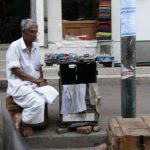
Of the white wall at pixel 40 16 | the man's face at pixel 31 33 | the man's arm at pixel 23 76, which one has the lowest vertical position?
the man's arm at pixel 23 76

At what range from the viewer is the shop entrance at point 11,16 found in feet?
41.7

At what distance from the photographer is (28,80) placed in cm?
679

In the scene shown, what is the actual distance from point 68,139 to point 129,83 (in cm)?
105

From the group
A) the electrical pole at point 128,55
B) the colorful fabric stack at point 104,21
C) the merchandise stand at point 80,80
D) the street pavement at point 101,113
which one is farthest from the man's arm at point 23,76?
the colorful fabric stack at point 104,21

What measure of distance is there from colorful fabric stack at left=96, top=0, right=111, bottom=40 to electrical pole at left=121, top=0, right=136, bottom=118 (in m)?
5.17

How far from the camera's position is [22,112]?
6.75 m

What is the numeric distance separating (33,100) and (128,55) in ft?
4.17

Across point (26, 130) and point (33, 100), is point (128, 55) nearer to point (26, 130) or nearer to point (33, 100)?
point (33, 100)

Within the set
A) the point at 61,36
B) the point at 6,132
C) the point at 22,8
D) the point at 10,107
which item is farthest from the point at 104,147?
the point at 22,8

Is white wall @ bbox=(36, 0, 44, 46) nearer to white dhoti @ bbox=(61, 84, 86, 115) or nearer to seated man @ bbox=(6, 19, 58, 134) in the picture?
seated man @ bbox=(6, 19, 58, 134)

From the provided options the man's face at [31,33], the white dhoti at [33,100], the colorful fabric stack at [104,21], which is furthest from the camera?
the colorful fabric stack at [104,21]

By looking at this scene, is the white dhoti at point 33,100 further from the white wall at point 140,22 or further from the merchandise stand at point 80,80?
the white wall at point 140,22

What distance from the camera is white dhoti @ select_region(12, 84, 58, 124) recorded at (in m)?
6.63

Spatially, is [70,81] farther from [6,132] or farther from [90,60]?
[6,132]
